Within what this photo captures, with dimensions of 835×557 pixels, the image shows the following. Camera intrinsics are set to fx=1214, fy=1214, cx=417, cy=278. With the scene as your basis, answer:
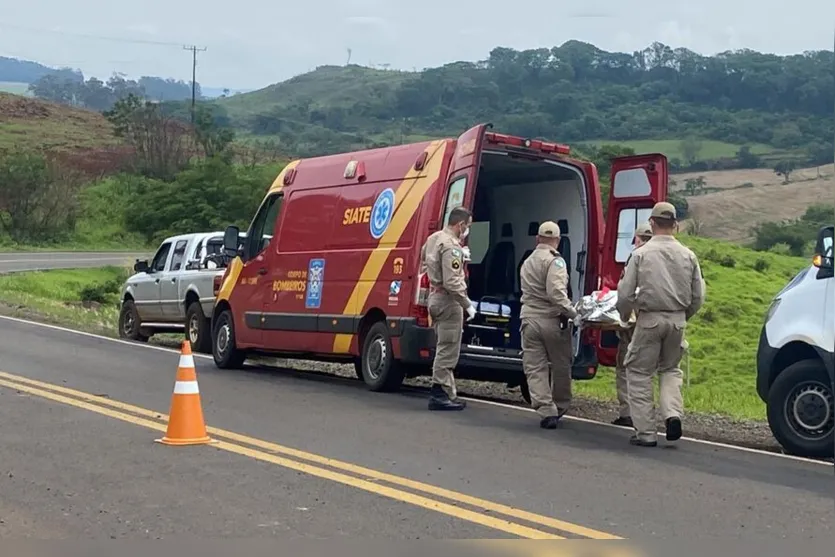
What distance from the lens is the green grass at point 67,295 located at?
1015 inches

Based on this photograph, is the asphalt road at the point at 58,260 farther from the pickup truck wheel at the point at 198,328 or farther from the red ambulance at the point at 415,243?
the red ambulance at the point at 415,243

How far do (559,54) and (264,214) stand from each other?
436 inches

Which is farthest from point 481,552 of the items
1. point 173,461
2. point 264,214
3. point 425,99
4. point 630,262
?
point 425,99

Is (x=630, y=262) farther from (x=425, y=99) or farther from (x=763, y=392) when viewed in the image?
(x=425, y=99)

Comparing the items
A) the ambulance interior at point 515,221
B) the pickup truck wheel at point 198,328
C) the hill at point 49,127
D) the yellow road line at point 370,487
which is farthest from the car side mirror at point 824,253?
the hill at point 49,127

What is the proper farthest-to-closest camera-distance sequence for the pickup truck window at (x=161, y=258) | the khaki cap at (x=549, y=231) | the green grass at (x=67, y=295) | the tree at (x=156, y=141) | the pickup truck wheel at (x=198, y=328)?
the tree at (x=156, y=141) → the green grass at (x=67, y=295) → the pickup truck window at (x=161, y=258) → the pickup truck wheel at (x=198, y=328) → the khaki cap at (x=549, y=231)

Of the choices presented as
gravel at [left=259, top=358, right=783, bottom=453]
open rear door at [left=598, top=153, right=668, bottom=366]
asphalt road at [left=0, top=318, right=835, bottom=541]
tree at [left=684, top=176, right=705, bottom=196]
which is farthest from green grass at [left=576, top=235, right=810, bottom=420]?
asphalt road at [left=0, top=318, right=835, bottom=541]

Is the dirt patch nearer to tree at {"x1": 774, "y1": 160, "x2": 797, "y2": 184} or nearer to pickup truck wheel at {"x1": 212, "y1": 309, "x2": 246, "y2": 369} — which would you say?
tree at {"x1": 774, "y1": 160, "x2": 797, "y2": 184}

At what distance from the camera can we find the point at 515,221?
44.9 feet

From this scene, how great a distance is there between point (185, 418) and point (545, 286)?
132 inches

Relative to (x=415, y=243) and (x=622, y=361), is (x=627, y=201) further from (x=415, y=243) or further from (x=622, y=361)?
(x=415, y=243)

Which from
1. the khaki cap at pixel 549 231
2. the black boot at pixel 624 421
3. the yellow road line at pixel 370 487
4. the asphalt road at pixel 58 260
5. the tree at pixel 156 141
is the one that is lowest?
the yellow road line at pixel 370 487

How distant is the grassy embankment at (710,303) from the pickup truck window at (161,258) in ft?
7.51

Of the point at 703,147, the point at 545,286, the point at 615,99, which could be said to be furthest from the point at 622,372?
the point at 703,147
